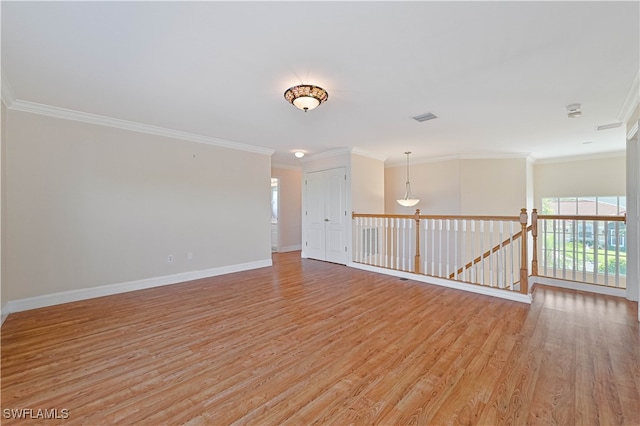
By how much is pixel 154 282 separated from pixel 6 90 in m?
2.76

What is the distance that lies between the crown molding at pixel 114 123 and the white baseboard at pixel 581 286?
17.9 feet

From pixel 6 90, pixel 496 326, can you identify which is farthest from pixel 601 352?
pixel 6 90

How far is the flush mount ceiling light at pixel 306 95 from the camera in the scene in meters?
2.62

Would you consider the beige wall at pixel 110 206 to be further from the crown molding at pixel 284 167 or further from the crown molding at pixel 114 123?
the crown molding at pixel 284 167

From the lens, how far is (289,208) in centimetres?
772

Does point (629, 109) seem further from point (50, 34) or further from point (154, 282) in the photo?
point (154, 282)

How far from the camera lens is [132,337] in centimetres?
251

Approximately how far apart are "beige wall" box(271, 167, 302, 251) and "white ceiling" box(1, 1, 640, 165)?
366 cm

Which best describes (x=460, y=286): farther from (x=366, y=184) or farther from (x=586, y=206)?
(x=586, y=206)

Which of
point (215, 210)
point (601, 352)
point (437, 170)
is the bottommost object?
point (601, 352)

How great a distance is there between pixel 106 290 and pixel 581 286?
666cm

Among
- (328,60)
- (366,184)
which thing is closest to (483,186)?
(366,184)

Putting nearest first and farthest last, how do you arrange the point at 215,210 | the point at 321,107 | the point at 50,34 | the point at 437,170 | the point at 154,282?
1. the point at 50,34
2. the point at 321,107
3. the point at 154,282
4. the point at 215,210
5. the point at 437,170

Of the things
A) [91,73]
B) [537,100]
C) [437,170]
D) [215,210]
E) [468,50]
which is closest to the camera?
[468,50]
